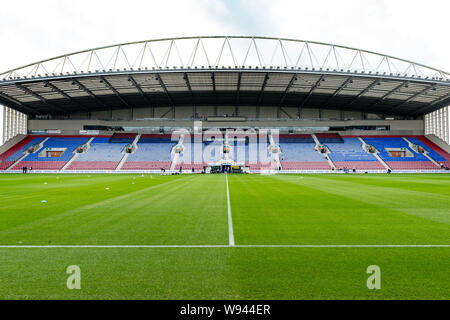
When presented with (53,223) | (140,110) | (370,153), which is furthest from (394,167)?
(53,223)

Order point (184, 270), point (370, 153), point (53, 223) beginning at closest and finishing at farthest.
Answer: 1. point (184, 270)
2. point (53, 223)
3. point (370, 153)

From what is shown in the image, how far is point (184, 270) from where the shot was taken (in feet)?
13.9

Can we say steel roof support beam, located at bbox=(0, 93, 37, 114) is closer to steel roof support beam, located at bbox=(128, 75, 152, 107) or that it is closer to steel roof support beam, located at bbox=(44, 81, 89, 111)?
steel roof support beam, located at bbox=(44, 81, 89, 111)

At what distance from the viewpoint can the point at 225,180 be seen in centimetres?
2939

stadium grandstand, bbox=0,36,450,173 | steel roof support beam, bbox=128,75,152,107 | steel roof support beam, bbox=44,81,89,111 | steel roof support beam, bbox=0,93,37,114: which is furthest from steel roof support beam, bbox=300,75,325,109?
steel roof support beam, bbox=0,93,37,114

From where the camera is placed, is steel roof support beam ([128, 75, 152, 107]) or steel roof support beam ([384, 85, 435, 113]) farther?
steel roof support beam ([384, 85, 435, 113])

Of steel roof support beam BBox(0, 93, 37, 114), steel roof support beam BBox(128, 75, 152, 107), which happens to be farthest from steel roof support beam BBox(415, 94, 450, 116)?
steel roof support beam BBox(0, 93, 37, 114)

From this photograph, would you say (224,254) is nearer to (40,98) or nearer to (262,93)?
(262,93)

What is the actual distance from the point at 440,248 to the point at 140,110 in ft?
209

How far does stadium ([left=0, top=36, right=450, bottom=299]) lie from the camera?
13.4 feet

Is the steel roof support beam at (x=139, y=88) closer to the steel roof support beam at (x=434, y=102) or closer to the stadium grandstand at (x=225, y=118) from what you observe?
the stadium grandstand at (x=225, y=118)

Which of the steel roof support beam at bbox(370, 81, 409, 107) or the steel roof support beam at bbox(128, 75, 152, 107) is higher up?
the steel roof support beam at bbox(128, 75, 152, 107)

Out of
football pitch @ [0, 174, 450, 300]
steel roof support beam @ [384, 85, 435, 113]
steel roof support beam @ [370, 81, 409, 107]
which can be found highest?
steel roof support beam @ [370, 81, 409, 107]
